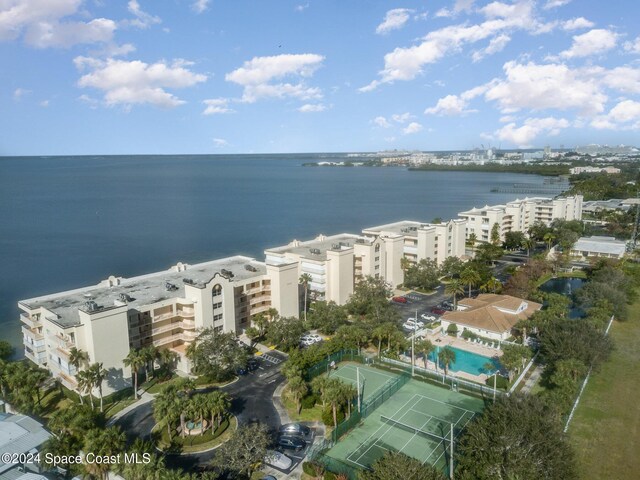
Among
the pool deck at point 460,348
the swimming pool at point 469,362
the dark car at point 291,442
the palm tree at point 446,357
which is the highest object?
the palm tree at point 446,357

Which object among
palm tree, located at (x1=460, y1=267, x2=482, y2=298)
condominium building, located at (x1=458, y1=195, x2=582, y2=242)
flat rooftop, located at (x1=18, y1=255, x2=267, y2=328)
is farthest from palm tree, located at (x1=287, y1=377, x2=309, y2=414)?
condominium building, located at (x1=458, y1=195, x2=582, y2=242)

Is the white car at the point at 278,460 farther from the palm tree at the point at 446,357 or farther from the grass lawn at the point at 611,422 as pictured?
the grass lawn at the point at 611,422

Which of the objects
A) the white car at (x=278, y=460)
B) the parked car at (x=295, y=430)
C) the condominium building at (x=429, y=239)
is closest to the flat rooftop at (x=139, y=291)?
the parked car at (x=295, y=430)

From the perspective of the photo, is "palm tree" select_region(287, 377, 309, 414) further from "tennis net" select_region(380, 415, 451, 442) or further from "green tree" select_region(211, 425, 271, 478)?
"green tree" select_region(211, 425, 271, 478)

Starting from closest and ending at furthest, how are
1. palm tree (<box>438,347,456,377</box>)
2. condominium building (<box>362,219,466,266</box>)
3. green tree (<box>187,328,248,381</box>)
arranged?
green tree (<box>187,328,248,381</box>)
palm tree (<box>438,347,456,377</box>)
condominium building (<box>362,219,466,266</box>)

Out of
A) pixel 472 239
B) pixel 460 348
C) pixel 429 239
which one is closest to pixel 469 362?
pixel 460 348
